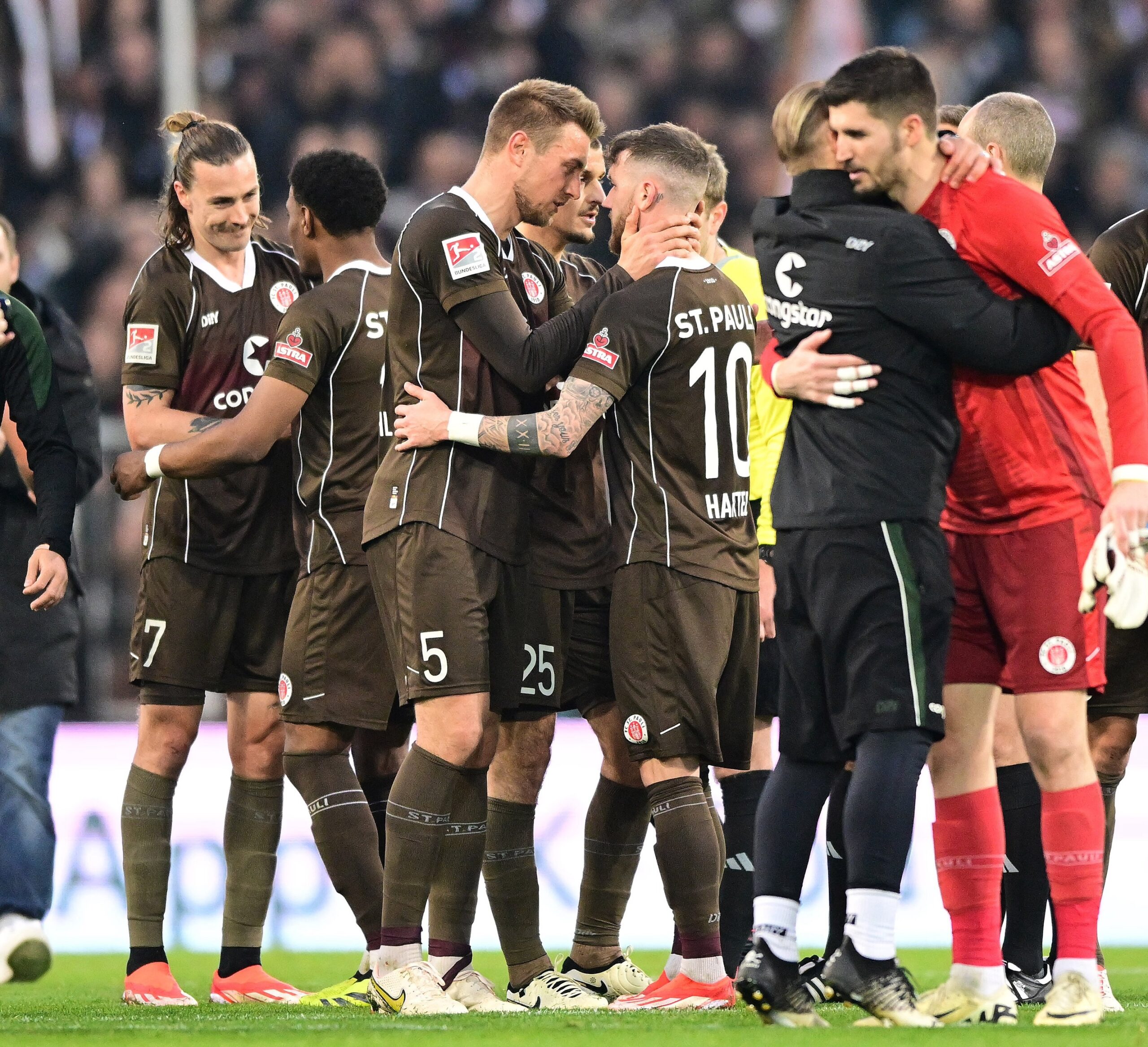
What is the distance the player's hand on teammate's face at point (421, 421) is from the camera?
4.50m

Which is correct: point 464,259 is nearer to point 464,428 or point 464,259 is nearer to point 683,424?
point 464,428

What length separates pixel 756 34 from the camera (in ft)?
38.9

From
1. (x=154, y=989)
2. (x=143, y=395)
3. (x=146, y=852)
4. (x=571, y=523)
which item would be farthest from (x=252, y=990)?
(x=143, y=395)

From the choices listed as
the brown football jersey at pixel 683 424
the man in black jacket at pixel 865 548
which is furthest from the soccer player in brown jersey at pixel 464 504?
the man in black jacket at pixel 865 548

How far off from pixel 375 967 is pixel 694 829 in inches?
33.9

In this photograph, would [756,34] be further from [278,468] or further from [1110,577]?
[1110,577]

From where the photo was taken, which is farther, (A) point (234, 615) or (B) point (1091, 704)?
(A) point (234, 615)

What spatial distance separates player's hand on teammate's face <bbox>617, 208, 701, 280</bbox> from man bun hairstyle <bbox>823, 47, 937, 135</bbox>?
0.82 m

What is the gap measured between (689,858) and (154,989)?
1.72 m

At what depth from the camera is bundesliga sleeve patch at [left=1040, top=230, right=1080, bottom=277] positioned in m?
3.83

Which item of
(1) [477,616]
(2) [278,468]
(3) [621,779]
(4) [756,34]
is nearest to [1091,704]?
(3) [621,779]

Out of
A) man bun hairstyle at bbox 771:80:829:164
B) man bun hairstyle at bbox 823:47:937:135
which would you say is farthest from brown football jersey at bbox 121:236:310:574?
man bun hairstyle at bbox 823:47:937:135

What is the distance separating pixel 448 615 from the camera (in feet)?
14.5

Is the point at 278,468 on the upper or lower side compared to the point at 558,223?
lower
